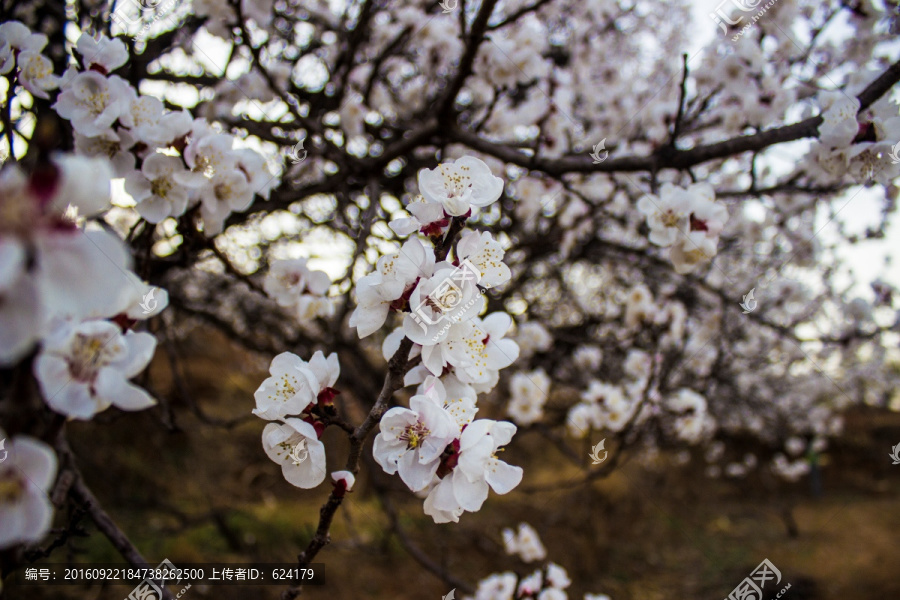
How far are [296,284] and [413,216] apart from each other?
23.8 inches

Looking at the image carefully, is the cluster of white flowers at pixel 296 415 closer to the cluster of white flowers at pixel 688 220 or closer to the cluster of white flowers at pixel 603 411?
the cluster of white flowers at pixel 688 220

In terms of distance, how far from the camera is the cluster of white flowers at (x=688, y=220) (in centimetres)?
130

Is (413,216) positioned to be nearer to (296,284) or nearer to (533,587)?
(296,284)

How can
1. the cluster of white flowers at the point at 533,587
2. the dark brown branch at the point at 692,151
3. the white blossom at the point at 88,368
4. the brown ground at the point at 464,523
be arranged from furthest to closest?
the brown ground at the point at 464,523 → the cluster of white flowers at the point at 533,587 → the dark brown branch at the point at 692,151 → the white blossom at the point at 88,368

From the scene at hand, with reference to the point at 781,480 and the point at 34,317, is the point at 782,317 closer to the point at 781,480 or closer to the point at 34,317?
the point at 34,317

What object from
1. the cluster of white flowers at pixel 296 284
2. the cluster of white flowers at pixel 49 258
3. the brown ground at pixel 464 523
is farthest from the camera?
the brown ground at pixel 464 523

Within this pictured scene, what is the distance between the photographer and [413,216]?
2.71 feet

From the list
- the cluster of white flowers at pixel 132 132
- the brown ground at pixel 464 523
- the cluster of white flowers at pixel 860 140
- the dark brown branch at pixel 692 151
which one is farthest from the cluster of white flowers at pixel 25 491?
the brown ground at pixel 464 523

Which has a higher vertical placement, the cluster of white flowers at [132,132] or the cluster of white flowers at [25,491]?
the cluster of white flowers at [132,132]

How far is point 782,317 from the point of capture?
4156 millimetres

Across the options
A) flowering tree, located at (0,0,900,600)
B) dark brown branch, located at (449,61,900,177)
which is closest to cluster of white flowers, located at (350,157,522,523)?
flowering tree, located at (0,0,900,600)

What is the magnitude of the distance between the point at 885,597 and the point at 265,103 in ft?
22.4

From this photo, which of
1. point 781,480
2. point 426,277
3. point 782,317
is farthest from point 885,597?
point 426,277

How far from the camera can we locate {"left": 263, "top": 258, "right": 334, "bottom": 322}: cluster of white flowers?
1.29 m
